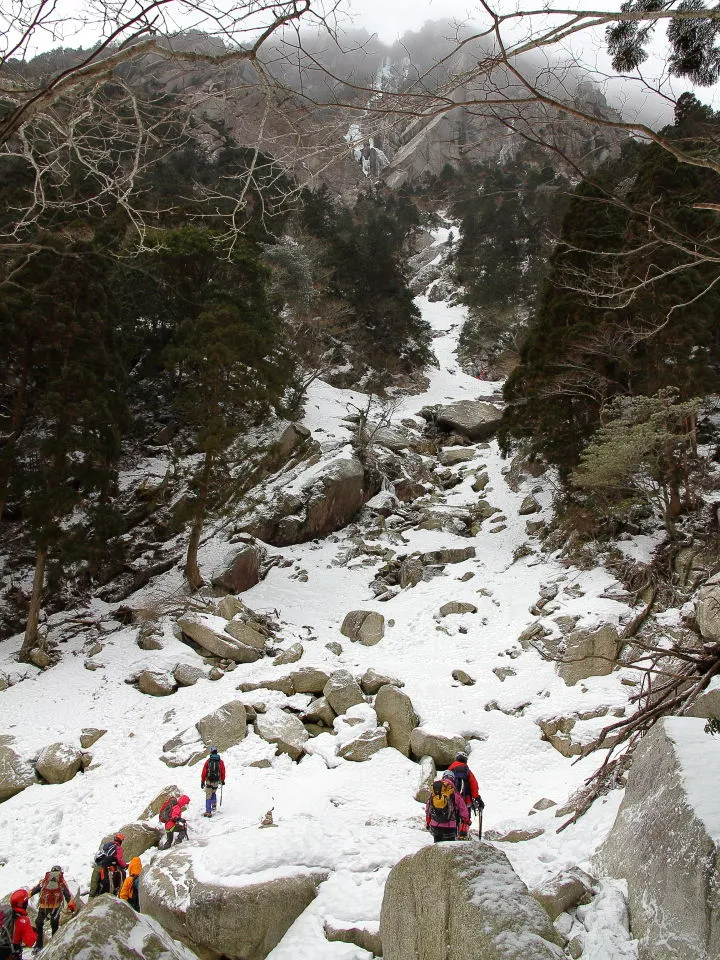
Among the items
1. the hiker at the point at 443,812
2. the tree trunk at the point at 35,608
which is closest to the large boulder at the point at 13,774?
the tree trunk at the point at 35,608

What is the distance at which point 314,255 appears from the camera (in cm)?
2961

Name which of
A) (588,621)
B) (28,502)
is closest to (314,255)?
(28,502)

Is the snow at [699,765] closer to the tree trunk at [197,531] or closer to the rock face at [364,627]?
the rock face at [364,627]

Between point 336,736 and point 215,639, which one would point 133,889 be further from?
point 215,639

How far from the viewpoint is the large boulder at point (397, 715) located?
9.24 meters

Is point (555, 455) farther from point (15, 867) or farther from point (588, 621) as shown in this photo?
point (15, 867)

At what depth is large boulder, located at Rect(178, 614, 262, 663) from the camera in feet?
39.0

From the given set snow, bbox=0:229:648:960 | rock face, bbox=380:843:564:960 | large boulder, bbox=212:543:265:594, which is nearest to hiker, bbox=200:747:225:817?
snow, bbox=0:229:648:960

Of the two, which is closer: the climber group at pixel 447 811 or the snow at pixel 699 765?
the snow at pixel 699 765

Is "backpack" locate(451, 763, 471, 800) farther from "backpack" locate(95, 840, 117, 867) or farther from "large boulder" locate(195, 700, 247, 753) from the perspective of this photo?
"large boulder" locate(195, 700, 247, 753)

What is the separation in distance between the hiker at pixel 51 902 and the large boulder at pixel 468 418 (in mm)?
20838

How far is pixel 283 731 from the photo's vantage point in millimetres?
9422

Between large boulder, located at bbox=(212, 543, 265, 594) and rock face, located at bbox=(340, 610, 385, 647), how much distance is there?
2.94 meters

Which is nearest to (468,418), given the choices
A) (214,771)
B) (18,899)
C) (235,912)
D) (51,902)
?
(214,771)
